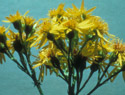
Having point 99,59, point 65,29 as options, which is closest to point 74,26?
point 65,29

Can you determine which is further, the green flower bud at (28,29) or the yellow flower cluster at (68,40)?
the green flower bud at (28,29)

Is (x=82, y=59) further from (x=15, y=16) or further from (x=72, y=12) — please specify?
(x=15, y=16)

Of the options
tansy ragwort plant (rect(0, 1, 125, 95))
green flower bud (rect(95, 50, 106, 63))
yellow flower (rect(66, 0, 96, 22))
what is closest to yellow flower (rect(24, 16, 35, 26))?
tansy ragwort plant (rect(0, 1, 125, 95))

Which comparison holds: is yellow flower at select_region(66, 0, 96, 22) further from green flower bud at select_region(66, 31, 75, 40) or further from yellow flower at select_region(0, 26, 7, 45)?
yellow flower at select_region(0, 26, 7, 45)

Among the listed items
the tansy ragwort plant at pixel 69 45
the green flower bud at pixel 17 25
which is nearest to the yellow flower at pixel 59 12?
the tansy ragwort plant at pixel 69 45

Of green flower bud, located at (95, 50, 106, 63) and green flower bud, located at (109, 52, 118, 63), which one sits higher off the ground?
green flower bud, located at (95, 50, 106, 63)

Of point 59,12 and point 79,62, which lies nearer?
point 79,62

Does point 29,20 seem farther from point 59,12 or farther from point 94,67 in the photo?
point 94,67

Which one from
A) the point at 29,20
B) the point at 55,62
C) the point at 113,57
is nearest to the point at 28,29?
the point at 29,20

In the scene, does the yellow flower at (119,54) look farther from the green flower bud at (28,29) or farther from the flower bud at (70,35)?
the green flower bud at (28,29)
